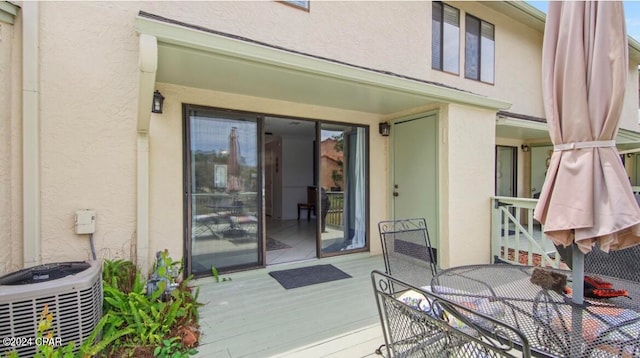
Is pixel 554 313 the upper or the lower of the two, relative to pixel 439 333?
lower

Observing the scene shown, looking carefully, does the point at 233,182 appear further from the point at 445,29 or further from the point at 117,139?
the point at 445,29

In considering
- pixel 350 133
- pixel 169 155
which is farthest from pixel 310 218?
pixel 169 155

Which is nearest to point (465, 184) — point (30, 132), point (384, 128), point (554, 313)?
point (384, 128)

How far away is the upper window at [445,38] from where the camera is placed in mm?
5832

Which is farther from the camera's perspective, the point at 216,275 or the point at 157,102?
the point at 216,275

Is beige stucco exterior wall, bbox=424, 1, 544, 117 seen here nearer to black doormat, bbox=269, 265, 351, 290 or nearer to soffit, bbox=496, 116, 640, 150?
soffit, bbox=496, 116, 640, 150

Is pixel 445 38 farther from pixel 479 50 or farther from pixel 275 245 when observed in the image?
pixel 275 245

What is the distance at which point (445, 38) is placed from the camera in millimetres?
5965

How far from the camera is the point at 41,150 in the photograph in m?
2.92

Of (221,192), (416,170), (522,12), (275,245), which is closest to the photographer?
(221,192)

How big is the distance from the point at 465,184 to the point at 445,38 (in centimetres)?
325

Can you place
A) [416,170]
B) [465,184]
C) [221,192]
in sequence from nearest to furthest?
[221,192] → [465,184] → [416,170]

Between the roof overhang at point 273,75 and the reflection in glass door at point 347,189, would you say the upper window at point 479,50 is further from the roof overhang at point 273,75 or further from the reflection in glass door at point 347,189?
the reflection in glass door at point 347,189

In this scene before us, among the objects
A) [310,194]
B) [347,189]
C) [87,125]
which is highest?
[87,125]
